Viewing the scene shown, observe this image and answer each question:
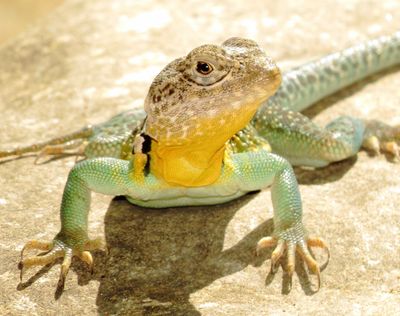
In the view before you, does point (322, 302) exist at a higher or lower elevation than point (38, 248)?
lower

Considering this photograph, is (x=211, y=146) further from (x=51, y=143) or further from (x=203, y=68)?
(x=51, y=143)

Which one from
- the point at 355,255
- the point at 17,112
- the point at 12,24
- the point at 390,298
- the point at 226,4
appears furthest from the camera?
the point at 12,24

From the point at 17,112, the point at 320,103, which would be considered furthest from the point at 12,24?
the point at 320,103

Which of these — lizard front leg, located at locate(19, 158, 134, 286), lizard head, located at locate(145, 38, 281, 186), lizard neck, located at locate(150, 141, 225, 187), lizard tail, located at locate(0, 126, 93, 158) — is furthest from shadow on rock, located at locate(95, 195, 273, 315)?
lizard tail, located at locate(0, 126, 93, 158)

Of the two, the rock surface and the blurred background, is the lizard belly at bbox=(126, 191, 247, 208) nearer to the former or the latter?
the rock surface

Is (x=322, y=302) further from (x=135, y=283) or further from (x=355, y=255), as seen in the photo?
(x=135, y=283)

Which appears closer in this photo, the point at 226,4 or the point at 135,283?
the point at 135,283

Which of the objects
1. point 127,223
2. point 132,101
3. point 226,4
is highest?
point 226,4

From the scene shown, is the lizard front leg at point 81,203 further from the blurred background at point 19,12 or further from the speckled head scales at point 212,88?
the blurred background at point 19,12
